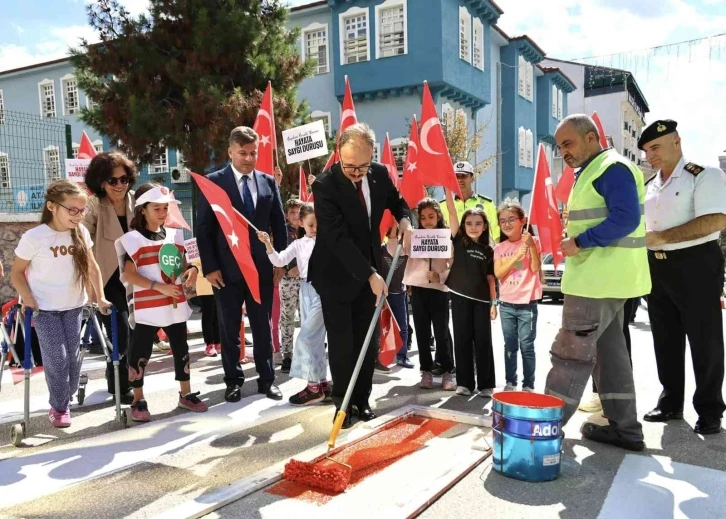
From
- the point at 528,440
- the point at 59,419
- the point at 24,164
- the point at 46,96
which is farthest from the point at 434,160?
the point at 46,96

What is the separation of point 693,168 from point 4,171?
470 inches

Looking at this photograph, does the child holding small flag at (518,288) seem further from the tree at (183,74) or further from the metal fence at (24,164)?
the tree at (183,74)

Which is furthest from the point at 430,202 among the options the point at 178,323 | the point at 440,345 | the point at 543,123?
the point at 543,123

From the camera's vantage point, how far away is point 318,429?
451 centimetres

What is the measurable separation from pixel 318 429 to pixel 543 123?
3072 cm

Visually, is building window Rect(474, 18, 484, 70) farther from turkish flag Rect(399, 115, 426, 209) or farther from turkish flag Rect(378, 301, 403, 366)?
turkish flag Rect(378, 301, 403, 366)

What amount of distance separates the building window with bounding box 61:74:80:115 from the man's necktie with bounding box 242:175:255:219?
26759 millimetres

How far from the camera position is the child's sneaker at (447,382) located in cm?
570

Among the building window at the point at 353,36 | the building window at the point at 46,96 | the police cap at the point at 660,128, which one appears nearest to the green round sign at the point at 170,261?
the police cap at the point at 660,128

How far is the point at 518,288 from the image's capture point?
5.42 m

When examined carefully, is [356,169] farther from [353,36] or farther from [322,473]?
[353,36]

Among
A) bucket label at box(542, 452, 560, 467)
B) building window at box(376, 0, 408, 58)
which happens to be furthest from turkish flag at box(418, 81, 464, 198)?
building window at box(376, 0, 408, 58)

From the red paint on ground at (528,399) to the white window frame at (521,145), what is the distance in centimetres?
2547

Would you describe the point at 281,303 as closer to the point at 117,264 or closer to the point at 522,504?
the point at 117,264
